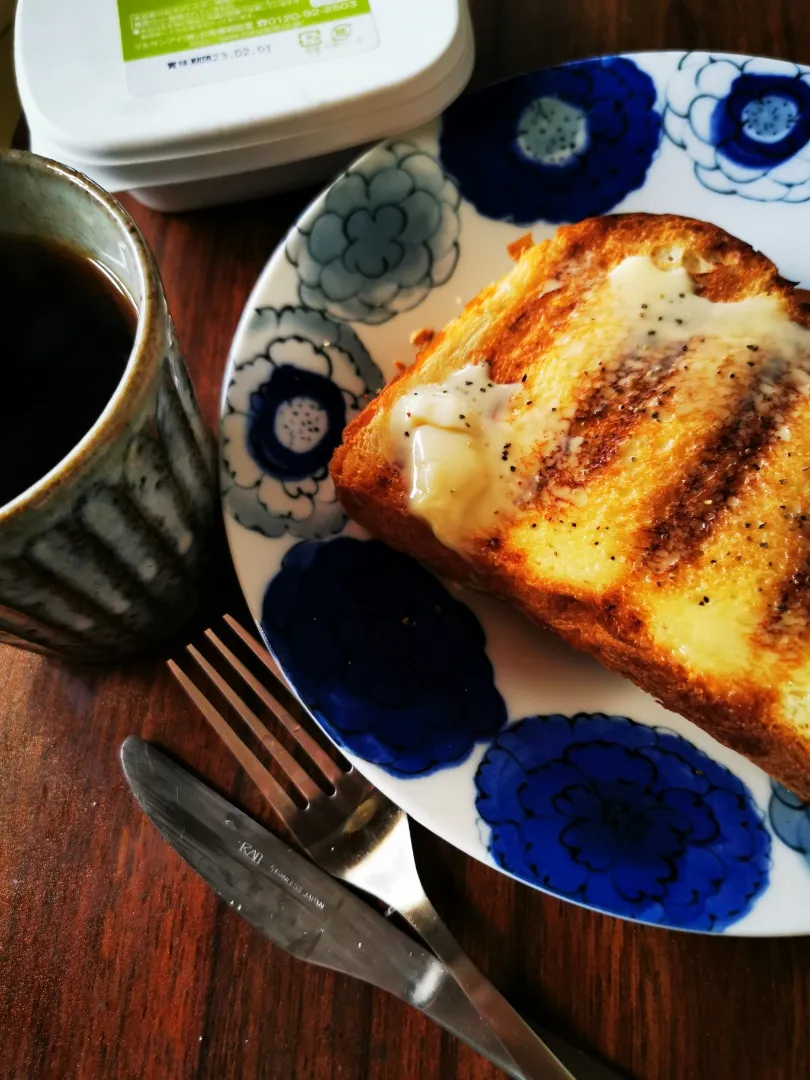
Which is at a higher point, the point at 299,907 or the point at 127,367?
the point at 127,367

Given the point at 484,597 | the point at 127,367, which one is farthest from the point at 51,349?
the point at 484,597

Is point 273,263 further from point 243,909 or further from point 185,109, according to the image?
point 243,909

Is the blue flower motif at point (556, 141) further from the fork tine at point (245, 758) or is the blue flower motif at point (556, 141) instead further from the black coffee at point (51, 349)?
the fork tine at point (245, 758)

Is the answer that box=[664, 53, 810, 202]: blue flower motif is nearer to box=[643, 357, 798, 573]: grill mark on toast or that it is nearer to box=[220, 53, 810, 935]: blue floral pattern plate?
box=[220, 53, 810, 935]: blue floral pattern plate

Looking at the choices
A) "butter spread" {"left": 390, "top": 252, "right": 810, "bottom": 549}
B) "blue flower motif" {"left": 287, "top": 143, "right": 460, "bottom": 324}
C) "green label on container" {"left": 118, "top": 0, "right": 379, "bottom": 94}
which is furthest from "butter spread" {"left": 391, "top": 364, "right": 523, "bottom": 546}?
"green label on container" {"left": 118, "top": 0, "right": 379, "bottom": 94}

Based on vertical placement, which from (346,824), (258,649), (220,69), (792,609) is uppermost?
(220,69)

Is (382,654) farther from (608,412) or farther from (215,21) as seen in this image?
(215,21)
